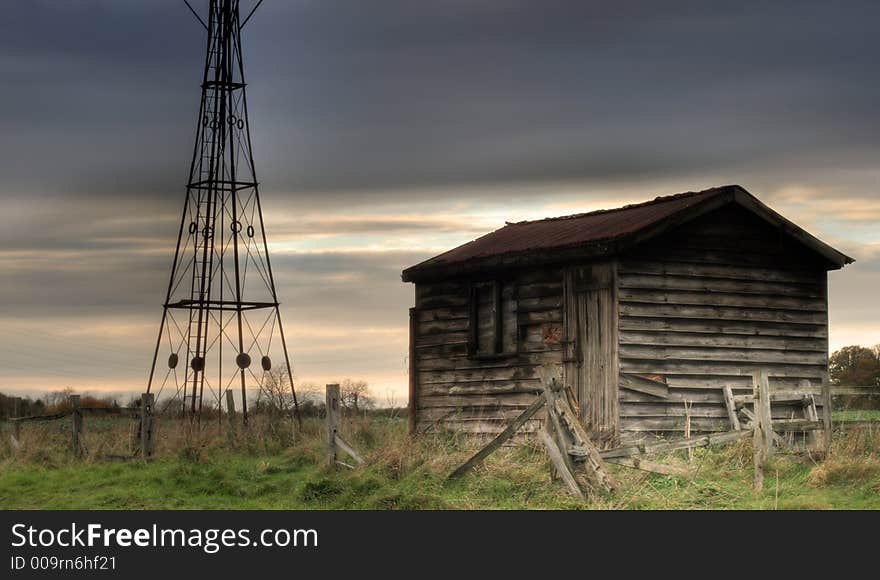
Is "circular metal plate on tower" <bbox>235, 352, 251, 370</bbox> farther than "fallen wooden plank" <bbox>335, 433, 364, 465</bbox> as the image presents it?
Yes

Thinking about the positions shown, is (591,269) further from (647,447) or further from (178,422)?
(178,422)

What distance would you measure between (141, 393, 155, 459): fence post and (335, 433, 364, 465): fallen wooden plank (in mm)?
4760

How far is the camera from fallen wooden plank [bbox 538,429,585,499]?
15.8 meters

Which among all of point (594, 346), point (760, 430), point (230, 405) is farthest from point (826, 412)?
point (230, 405)

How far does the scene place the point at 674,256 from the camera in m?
20.7

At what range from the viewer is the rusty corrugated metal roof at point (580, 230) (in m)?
20.4

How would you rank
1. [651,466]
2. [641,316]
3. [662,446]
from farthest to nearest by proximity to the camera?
[641,316], [662,446], [651,466]

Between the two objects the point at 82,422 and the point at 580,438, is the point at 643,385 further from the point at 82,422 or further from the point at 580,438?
the point at 82,422

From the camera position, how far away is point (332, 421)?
69.2ft

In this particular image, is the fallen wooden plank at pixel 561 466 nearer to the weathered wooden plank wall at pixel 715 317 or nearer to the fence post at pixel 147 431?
the weathered wooden plank wall at pixel 715 317

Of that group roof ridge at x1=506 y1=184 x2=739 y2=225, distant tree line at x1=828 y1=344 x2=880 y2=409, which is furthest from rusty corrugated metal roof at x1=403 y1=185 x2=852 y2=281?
distant tree line at x1=828 y1=344 x2=880 y2=409

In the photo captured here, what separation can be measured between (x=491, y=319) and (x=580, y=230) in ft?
8.41

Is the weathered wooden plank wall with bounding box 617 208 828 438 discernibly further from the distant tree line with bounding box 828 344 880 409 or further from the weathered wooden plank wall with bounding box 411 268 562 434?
the distant tree line with bounding box 828 344 880 409

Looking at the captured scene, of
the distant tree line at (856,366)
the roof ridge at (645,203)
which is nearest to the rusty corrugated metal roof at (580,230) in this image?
the roof ridge at (645,203)
